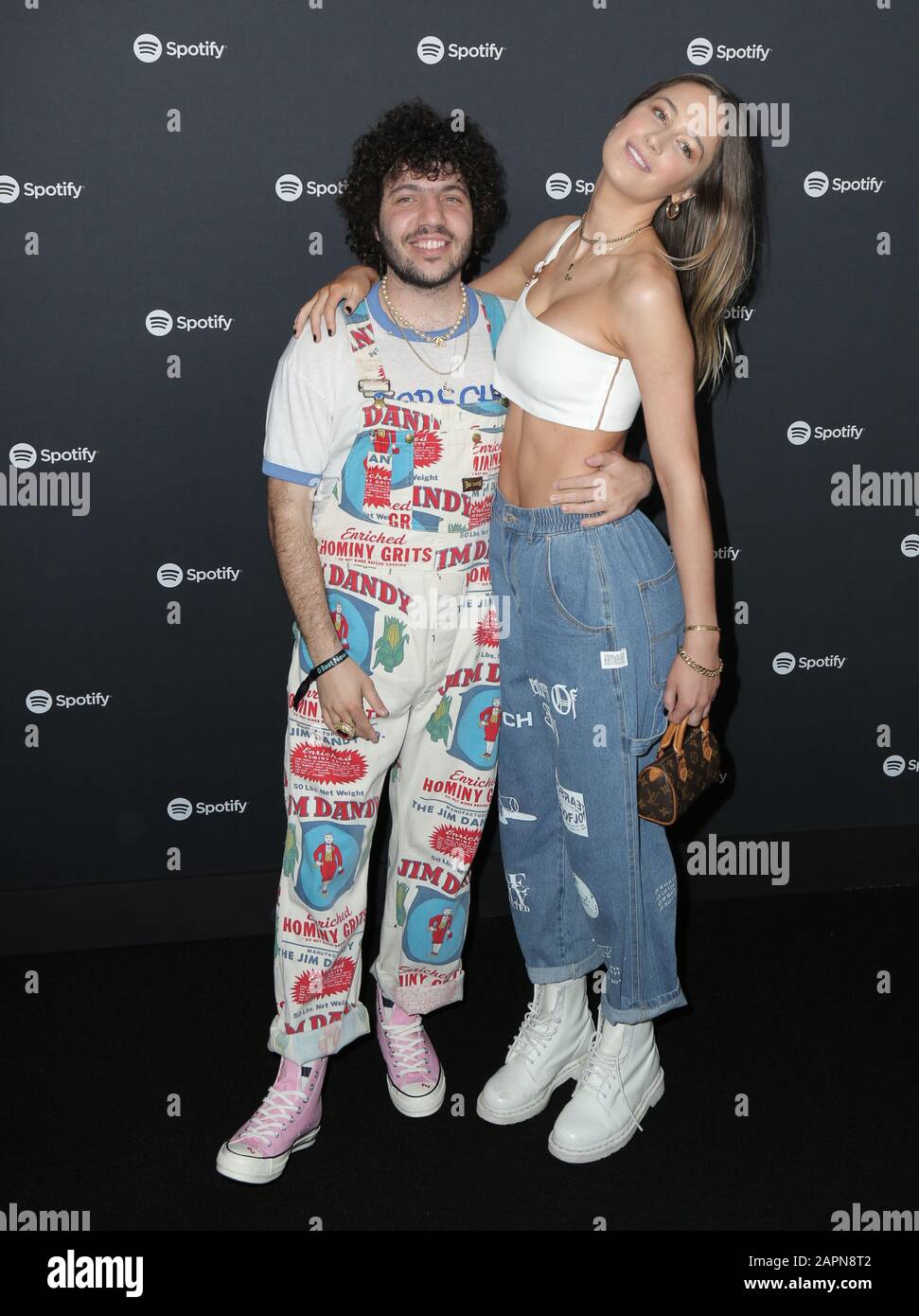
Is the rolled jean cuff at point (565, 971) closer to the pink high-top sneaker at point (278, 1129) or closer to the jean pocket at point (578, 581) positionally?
the pink high-top sneaker at point (278, 1129)

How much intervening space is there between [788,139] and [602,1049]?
79.7 inches

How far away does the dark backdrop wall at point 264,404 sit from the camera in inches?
104

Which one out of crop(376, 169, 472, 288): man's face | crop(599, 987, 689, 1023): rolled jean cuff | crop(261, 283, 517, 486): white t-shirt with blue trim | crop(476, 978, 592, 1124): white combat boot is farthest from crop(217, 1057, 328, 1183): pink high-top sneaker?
crop(376, 169, 472, 288): man's face

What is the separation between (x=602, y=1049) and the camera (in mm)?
2350

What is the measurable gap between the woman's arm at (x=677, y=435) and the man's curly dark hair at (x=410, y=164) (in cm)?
46

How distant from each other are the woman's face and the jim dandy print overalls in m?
0.35

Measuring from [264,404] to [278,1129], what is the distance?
4.99 ft

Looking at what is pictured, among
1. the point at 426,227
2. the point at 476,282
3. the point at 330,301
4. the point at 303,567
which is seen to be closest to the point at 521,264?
the point at 476,282

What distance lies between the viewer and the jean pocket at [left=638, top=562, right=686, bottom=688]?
2.09 metres

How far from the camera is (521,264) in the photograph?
2332 millimetres

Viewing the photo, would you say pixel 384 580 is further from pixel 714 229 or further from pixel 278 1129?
pixel 278 1129

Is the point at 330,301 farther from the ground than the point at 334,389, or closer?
farther from the ground
